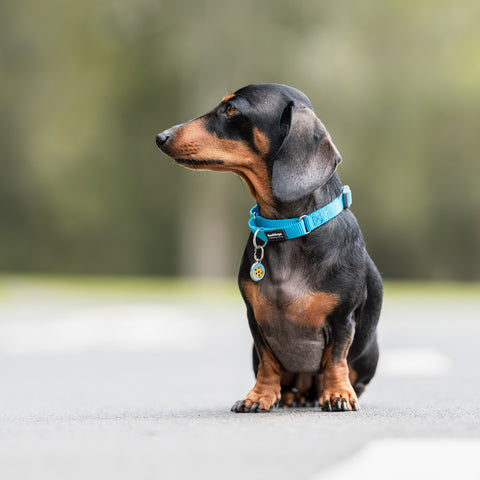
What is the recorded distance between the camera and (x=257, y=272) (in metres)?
4.48

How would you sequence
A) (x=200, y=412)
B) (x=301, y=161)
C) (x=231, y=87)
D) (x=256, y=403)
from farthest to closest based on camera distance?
(x=231, y=87) < (x=200, y=412) < (x=256, y=403) < (x=301, y=161)

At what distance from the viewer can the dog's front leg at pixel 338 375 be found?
14.7ft

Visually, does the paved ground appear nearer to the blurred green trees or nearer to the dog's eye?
the dog's eye

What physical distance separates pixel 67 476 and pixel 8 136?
24199 mm

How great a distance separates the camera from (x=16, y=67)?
24.4 m

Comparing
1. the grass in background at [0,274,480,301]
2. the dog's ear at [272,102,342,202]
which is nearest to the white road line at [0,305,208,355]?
the grass in background at [0,274,480,301]

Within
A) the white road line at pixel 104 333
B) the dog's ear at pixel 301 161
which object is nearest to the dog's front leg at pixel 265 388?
the dog's ear at pixel 301 161

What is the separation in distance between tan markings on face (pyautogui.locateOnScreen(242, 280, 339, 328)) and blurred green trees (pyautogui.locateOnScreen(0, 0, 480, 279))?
16.8m

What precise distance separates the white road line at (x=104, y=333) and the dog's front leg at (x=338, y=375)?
17.9 ft

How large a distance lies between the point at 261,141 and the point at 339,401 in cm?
116

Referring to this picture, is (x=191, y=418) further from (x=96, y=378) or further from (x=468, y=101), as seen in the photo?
(x=468, y=101)

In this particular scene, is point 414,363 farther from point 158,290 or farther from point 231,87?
point 231,87

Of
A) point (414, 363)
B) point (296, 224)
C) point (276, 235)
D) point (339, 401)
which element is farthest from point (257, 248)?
point (414, 363)

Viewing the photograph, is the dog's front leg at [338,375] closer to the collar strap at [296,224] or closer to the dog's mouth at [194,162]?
the collar strap at [296,224]
